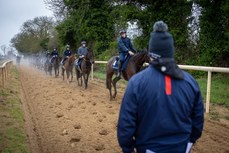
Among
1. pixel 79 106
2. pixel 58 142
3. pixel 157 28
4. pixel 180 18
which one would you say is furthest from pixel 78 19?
pixel 157 28

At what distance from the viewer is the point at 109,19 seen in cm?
2934

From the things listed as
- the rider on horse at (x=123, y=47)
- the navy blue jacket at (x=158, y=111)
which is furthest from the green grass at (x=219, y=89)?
the navy blue jacket at (x=158, y=111)

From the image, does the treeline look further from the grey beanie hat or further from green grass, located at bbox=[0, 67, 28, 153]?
the grey beanie hat

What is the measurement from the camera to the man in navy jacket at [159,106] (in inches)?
106

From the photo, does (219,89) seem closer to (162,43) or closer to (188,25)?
(188,25)

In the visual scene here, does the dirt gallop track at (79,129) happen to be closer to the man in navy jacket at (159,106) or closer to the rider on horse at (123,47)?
the rider on horse at (123,47)

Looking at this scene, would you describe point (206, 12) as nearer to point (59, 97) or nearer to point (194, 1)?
point (194, 1)

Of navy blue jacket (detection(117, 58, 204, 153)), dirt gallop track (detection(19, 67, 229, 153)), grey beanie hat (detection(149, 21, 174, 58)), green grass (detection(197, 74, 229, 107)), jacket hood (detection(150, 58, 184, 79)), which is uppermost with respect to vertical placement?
grey beanie hat (detection(149, 21, 174, 58))

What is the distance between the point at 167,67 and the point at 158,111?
0.40 metres

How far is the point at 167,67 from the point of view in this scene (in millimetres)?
2723

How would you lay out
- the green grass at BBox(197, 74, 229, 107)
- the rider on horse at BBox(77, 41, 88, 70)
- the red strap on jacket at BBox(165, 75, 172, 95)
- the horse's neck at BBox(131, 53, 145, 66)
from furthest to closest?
1. the rider on horse at BBox(77, 41, 88, 70)
2. the horse's neck at BBox(131, 53, 145, 66)
3. the green grass at BBox(197, 74, 229, 107)
4. the red strap on jacket at BBox(165, 75, 172, 95)

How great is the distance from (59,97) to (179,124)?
1095 centimetres

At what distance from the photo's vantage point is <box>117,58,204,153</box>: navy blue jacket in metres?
2.70

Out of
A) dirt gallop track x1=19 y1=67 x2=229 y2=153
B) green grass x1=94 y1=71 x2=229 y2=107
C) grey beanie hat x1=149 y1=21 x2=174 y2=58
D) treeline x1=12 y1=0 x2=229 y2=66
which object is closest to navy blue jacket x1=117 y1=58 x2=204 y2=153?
grey beanie hat x1=149 y1=21 x2=174 y2=58
